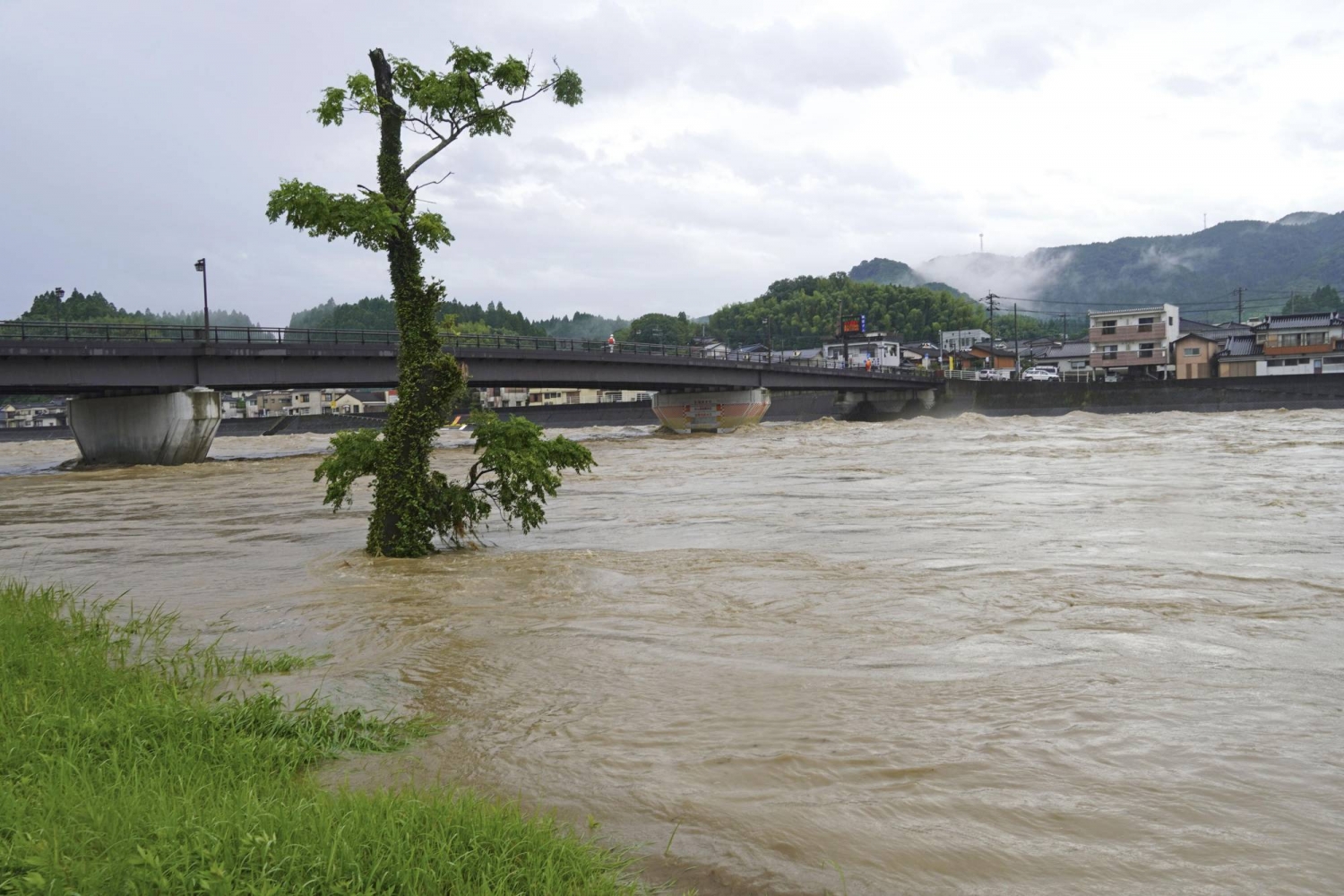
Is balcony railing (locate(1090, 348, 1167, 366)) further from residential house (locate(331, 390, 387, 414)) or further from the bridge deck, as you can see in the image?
residential house (locate(331, 390, 387, 414))

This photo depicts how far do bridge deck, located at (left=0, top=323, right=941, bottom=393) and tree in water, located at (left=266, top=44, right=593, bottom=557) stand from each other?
49.0 ft

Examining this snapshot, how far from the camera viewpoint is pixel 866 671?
754 cm

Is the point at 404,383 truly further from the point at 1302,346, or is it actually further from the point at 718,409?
the point at 1302,346

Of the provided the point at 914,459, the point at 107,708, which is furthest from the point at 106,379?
the point at 107,708

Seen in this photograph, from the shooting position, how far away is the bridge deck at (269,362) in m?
39.5

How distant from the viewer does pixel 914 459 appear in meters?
35.2

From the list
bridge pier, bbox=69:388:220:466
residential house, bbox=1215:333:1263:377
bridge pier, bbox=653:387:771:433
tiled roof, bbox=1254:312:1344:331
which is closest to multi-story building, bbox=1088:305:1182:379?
residential house, bbox=1215:333:1263:377

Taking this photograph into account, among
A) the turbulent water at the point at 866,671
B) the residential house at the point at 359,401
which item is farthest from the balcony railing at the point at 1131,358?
the residential house at the point at 359,401

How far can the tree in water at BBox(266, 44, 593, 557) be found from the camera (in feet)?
44.9

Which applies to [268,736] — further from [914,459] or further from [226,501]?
[914,459]

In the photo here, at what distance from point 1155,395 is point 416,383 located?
7341 cm

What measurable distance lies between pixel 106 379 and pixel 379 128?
33045 millimetres

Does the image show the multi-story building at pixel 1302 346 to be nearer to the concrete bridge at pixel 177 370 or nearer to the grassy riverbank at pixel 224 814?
the concrete bridge at pixel 177 370

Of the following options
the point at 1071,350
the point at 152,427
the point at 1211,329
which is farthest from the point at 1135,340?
the point at 152,427
